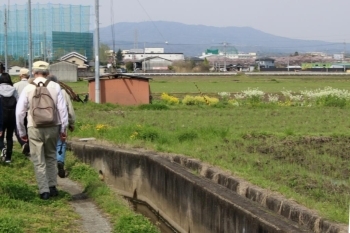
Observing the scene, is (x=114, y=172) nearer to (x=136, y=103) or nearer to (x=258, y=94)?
(x=136, y=103)

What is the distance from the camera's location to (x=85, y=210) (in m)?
8.34

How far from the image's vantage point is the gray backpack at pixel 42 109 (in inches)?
321

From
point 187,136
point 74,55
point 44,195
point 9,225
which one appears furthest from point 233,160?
point 74,55

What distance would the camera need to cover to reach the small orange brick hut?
30.8 m

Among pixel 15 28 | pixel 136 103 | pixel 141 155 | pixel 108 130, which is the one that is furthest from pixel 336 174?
pixel 15 28

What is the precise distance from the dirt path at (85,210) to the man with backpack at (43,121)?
0.48 meters

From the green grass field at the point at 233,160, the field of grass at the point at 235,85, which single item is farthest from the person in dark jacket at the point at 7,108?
the field of grass at the point at 235,85

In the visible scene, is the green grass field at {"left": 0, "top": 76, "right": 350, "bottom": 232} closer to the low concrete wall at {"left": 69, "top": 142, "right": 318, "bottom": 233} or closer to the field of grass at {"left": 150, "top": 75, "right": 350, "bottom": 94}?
the low concrete wall at {"left": 69, "top": 142, "right": 318, "bottom": 233}

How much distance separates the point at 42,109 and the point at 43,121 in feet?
0.48

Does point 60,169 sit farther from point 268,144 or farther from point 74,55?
point 74,55

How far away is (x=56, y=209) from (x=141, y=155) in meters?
3.59

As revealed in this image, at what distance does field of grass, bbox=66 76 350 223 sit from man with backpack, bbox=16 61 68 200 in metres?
2.66

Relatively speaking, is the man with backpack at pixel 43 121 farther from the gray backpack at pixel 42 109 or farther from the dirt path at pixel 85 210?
the dirt path at pixel 85 210

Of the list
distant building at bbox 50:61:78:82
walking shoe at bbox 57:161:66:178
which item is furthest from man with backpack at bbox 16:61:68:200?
distant building at bbox 50:61:78:82
